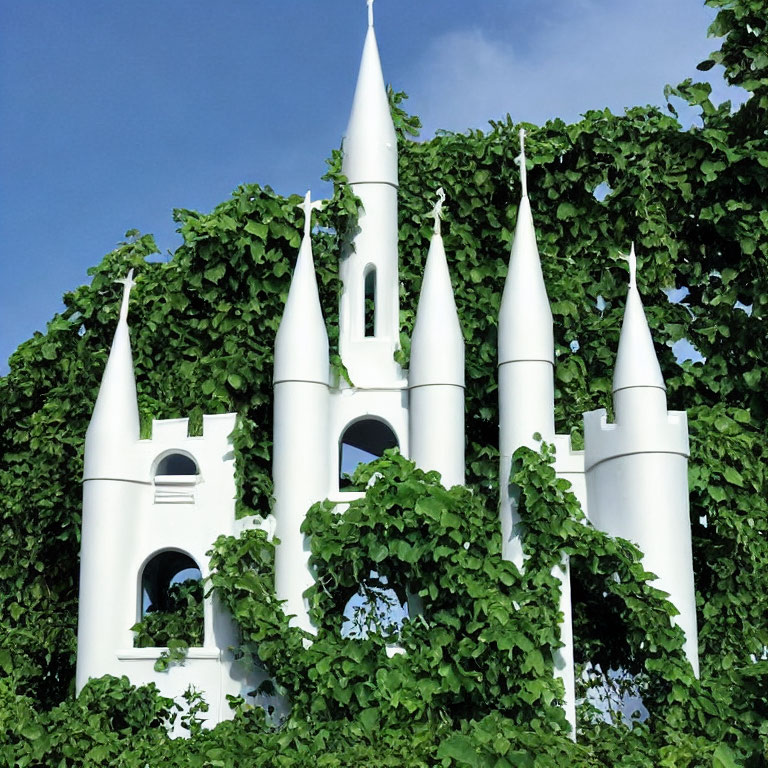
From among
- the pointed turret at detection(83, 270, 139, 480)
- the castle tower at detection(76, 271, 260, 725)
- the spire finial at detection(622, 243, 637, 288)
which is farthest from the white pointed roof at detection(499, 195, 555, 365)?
the pointed turret at detection(83, 270, 139, 480)

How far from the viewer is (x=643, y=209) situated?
18906 mm

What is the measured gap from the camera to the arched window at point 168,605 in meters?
16.7

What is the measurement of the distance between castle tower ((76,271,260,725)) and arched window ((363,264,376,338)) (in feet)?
8.50

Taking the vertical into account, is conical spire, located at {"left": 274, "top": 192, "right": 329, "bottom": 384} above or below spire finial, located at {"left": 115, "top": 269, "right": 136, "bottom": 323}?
below

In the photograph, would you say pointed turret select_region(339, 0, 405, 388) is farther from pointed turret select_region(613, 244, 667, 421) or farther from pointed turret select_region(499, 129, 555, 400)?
pointed turret select_region(613, 244, 667, 421)

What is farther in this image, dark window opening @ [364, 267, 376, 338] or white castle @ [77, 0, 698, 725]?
dark window opening @ [364, 267, 376, 338]

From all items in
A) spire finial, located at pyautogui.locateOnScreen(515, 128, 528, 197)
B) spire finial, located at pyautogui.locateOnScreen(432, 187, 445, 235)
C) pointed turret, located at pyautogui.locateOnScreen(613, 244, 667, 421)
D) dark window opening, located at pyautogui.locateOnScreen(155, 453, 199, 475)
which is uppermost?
spire finial, located at pyautogui.locateOnScreen(515, 128, 528, 197)

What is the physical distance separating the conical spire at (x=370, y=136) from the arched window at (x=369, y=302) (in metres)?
1.24

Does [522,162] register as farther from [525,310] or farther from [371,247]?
[525,310]

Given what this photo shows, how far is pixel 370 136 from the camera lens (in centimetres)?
1806

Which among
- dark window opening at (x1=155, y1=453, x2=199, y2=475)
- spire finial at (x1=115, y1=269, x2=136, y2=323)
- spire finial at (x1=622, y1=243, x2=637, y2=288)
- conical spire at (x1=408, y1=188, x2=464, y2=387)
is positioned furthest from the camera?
dark window opening at (x1=155, y1=453, x2=199, y2=475)

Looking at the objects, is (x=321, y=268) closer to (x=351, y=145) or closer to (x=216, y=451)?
(x=351, y=145)

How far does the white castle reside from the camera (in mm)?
15836

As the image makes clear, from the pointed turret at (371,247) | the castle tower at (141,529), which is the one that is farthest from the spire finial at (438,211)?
the castle tower at (141,529)
